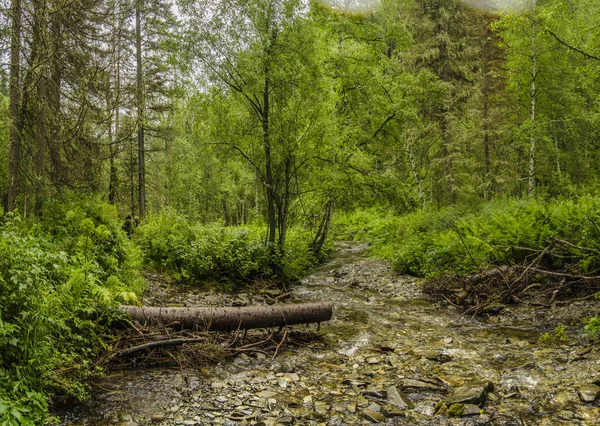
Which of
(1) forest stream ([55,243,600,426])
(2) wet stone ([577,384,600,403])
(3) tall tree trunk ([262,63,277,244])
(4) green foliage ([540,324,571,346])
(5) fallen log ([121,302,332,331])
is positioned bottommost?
(1) forest stream ([55,243,600,426])

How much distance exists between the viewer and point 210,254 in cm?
1164

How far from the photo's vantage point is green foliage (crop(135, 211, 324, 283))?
1142cm

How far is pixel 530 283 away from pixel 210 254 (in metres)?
8.40

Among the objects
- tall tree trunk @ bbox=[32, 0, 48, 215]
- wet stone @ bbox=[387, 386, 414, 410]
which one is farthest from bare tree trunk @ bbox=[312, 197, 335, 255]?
wet stone @ bbox=[387, 386, 414, 410]

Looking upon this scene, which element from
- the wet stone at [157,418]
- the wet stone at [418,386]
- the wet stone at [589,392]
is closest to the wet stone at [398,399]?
the wet stone at [418,386]

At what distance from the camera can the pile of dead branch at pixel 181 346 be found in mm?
5441

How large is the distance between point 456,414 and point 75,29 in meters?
11.7

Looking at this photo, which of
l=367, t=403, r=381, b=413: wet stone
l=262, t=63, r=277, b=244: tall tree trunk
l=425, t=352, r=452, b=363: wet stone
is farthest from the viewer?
l=262, t=63, r=277, b=244: tall tree trunk

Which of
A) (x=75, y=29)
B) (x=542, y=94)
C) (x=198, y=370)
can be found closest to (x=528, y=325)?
(x=198, y=370)

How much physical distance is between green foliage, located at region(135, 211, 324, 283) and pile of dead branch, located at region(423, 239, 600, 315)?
538cm

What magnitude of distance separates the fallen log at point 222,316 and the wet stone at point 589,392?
411 centimetres

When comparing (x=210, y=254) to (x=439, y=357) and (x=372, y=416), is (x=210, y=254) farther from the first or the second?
(x=372, y=416)

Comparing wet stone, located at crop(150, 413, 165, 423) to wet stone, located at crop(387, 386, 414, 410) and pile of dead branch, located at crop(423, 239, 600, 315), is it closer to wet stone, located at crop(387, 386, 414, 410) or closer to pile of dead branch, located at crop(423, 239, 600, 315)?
wet stone, located at crop(387, 386, 414, 410)

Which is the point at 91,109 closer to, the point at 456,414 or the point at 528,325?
the point at 456,414
